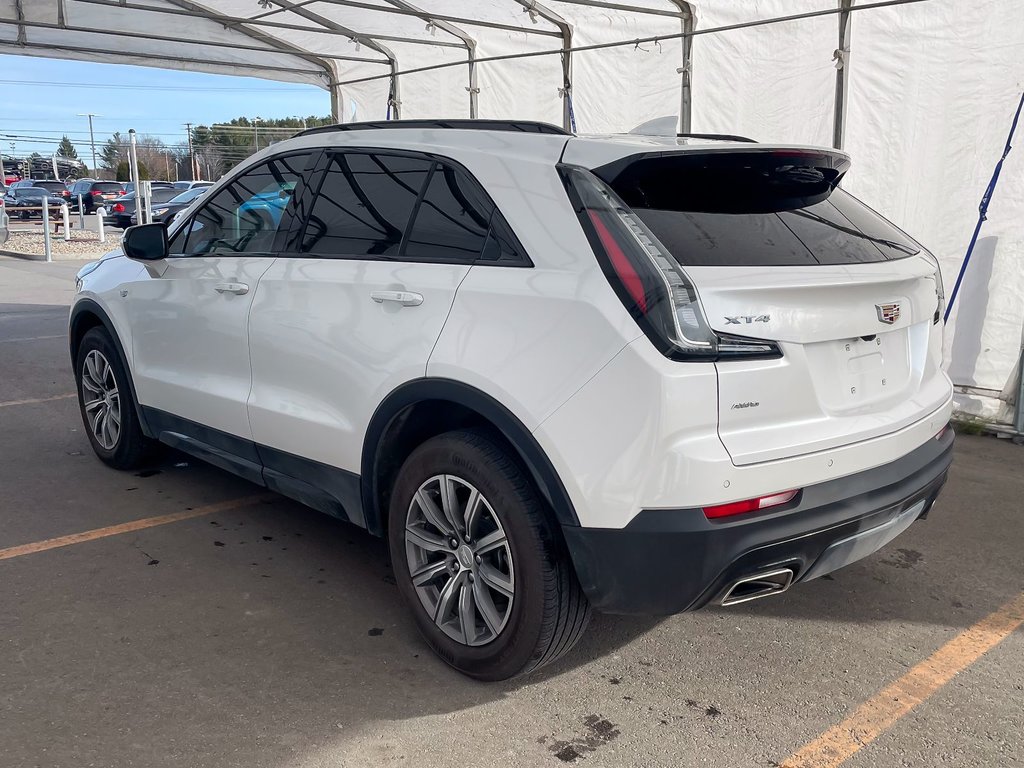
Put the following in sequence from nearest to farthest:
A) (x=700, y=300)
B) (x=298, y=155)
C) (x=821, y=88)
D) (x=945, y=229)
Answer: (x=700, y=300) < (x=298, y=155) < (x=945, y=229) < (x=821, y=88)

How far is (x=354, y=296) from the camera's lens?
3.29 m

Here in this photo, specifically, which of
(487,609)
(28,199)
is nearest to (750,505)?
(487,609)

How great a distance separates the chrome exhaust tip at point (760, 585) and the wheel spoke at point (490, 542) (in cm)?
68

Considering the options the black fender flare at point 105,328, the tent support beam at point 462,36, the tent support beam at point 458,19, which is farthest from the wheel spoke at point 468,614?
the tent support beam at point 462,36

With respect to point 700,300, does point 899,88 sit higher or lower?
higher

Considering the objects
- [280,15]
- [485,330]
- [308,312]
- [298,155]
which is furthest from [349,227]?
[280,15]

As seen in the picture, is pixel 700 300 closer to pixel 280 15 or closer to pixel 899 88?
pixel 899 88

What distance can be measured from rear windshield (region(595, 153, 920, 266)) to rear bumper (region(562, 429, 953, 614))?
685 millimetres

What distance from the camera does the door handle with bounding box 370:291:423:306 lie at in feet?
10.0

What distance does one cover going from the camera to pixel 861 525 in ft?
8.99

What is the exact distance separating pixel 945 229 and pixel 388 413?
199 inches

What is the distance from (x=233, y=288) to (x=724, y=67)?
220 inches

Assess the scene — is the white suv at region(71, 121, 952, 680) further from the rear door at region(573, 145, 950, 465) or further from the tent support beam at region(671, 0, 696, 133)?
the tent support beam at region(671, 0, 696, 133)

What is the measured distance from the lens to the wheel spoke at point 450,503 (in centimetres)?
298
